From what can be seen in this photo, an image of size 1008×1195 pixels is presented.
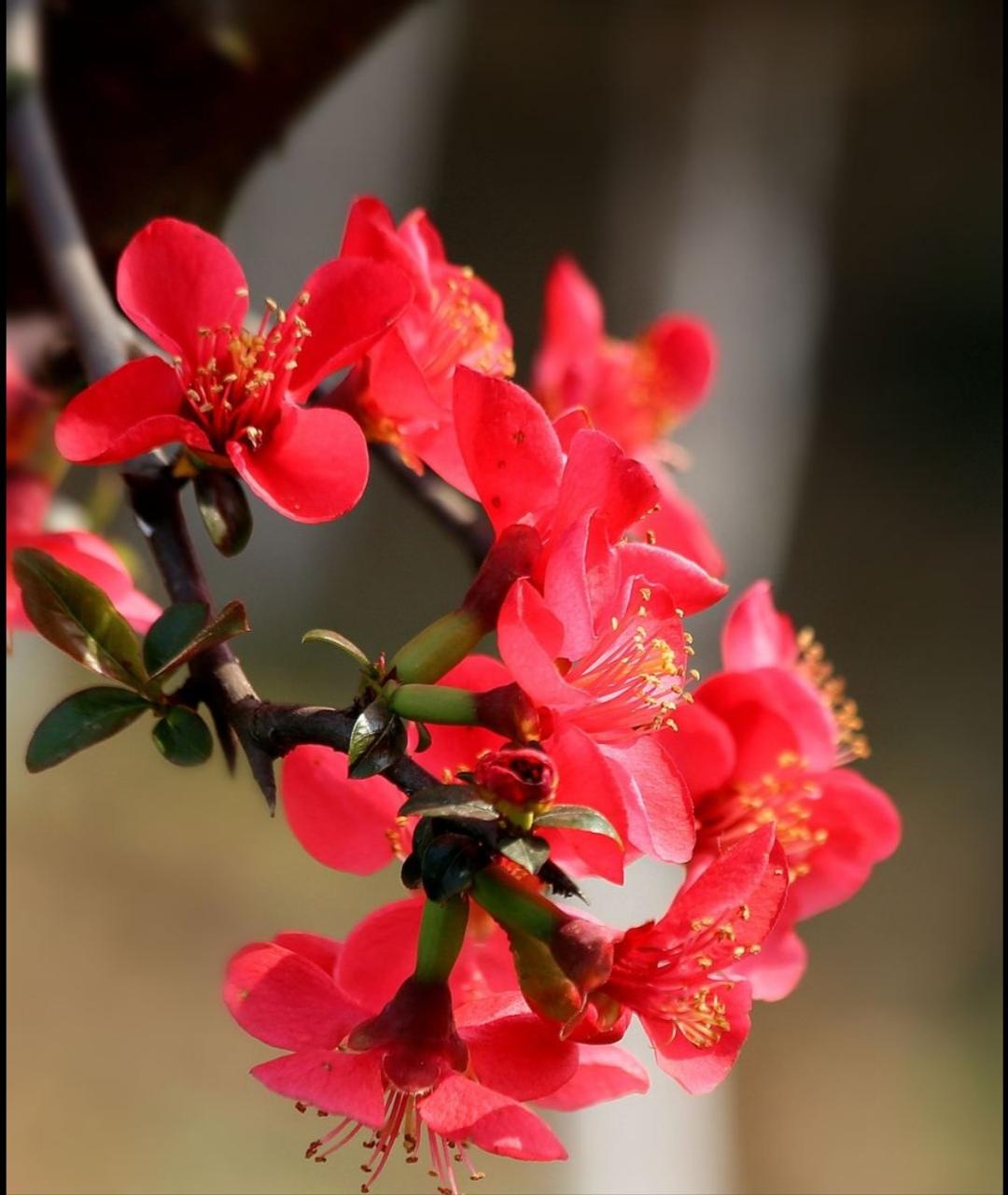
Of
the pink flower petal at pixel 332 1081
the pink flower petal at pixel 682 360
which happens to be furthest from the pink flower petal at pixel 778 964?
the pink flower petal at pixel 682 360

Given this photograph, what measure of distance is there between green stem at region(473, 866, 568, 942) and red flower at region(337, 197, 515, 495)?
101mm

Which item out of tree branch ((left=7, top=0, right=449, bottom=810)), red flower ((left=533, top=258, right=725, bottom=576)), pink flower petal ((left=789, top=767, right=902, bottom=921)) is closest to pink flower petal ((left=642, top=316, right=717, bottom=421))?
red flower ((left=533, top=258, right=725, bottom=576))

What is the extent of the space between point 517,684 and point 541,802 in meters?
0.03

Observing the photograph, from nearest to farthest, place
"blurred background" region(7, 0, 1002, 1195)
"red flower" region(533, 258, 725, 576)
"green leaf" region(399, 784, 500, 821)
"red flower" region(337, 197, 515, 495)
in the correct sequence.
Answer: "green leaf" region(399, 784, 500, 821) → "red flower" region(337, 197, 515, 495) → "red flower" region(533, 258, 725, 576) → "blurred background" region(7, 0, 1002, 1195)

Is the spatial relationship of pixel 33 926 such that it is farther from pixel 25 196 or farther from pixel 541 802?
pixel 541 802

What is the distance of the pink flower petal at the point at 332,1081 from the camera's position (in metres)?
0.27

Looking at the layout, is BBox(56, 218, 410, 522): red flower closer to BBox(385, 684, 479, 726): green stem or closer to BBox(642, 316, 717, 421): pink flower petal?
BBox(385, 684, 479, 726): green stem

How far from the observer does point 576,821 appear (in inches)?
9.8

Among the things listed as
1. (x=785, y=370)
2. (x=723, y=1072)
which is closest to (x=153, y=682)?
(x=723, y=1072)

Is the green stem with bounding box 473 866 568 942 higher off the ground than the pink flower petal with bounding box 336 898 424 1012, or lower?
higher

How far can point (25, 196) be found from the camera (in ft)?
1.68

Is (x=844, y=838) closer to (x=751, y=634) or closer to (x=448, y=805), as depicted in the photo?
(x=751, y=634)

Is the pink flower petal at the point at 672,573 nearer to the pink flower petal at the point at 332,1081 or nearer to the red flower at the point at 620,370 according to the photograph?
the pink flower petal at the point at 332,1081

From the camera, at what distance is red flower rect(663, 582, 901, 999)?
0.35 m
